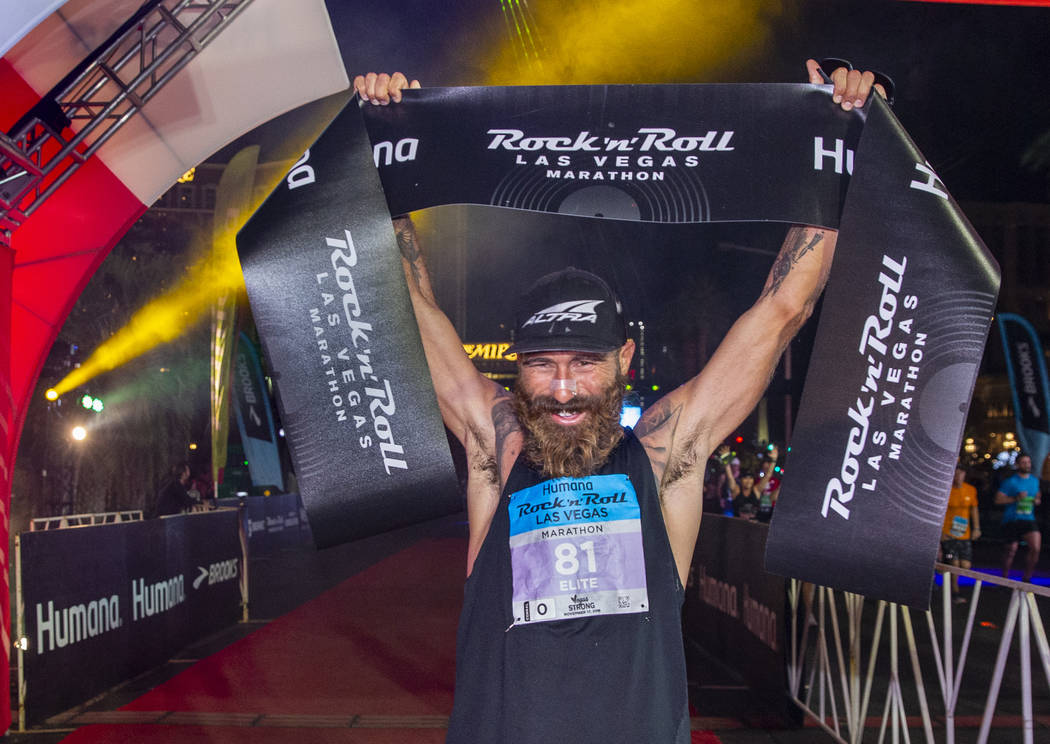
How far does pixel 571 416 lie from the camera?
2846 mm

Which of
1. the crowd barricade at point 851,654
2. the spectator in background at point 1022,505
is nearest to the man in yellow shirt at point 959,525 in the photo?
the spectator in background at point 1022,505

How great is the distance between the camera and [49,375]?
17.4 meters

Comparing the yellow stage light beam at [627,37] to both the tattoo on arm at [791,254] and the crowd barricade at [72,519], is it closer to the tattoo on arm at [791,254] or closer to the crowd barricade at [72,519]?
the tattoo on arm at [791,254]

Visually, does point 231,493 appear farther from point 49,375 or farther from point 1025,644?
point 1025,644

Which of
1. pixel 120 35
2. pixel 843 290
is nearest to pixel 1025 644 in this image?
pixel 843 290

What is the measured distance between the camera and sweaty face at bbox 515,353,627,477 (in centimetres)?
278

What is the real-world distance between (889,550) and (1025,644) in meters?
1.79

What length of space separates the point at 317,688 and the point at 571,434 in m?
5.25

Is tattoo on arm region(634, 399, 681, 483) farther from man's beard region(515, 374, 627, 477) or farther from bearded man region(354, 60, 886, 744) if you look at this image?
man's beard region(515, 374, 627, 477)

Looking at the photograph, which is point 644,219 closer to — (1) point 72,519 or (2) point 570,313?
(2) point 570,313

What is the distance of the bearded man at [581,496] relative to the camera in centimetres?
245

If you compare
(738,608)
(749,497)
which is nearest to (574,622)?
(738,608)

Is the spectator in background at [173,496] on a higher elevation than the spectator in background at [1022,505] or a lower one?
higher

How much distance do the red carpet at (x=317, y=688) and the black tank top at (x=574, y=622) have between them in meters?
3.54
